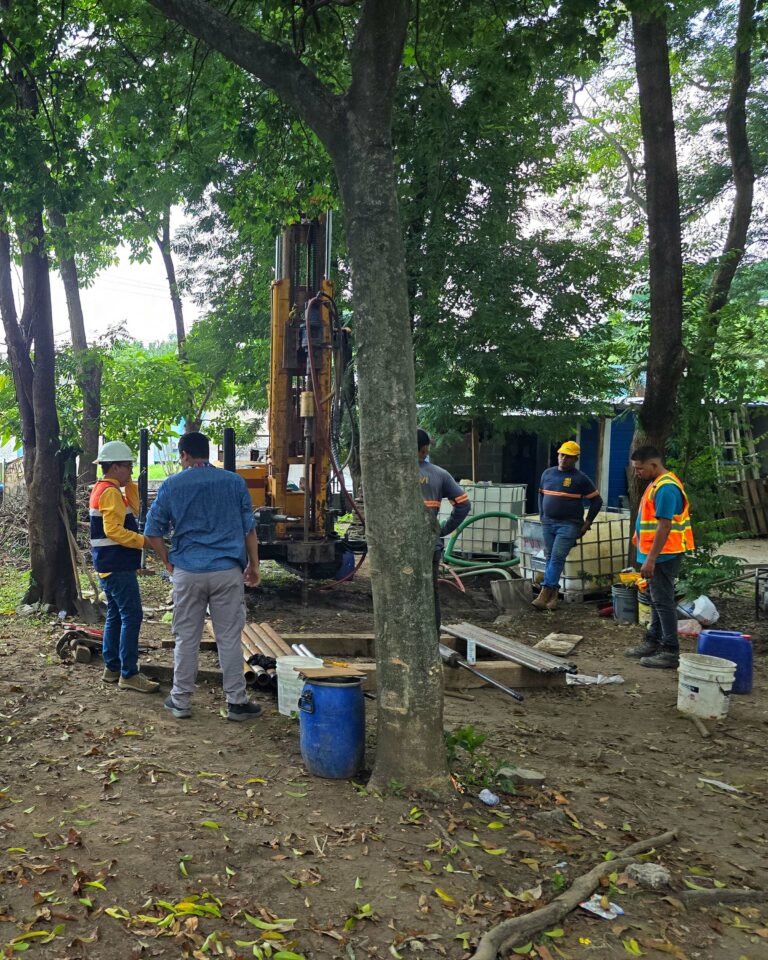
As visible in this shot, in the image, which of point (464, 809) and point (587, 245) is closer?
point (464, 809)

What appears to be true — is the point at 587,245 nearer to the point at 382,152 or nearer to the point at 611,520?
the point at 611,520

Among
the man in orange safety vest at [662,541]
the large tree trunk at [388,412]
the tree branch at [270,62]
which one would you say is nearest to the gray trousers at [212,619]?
the large tree trunk at [388,412]

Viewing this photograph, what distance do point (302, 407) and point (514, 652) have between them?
13.4ft

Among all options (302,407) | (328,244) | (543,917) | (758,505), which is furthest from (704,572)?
(758,505)

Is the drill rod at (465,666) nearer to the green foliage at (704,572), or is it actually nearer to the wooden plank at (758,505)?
the green foliage at (704,572)

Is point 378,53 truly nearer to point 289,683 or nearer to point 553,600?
point 289,683

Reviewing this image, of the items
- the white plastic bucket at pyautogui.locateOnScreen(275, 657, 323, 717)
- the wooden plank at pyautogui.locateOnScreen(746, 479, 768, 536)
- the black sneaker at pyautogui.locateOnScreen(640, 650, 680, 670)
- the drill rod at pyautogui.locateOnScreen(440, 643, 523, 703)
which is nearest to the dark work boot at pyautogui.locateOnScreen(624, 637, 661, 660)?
the black sneaker at pyautogui.locateOnScreen(640, 650, 680, 670)

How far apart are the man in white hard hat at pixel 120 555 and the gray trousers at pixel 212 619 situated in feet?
2.36

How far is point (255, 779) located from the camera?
4668 millimetres

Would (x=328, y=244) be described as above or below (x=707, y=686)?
above

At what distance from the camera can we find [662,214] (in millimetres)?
9109

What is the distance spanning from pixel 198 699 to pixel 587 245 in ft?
32.5

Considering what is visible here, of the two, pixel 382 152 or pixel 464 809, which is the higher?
pixel 382 152

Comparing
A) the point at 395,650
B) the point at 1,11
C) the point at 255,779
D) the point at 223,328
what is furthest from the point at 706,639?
the point at 223,328
